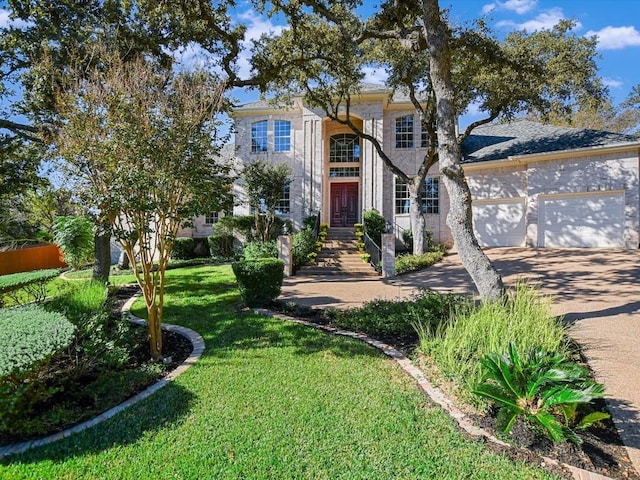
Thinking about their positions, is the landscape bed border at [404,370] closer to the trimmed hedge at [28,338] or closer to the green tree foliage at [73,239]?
the trimmed hedge at [28,338]

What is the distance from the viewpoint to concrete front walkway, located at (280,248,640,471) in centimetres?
395

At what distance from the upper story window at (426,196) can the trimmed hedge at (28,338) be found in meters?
16.4

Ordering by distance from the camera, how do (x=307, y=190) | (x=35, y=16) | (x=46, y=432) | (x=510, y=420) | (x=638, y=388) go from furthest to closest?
(x=307, y=190), (x=35, y=16), (x=638, y=388), (x=46, y=432), (x=510, y=420)

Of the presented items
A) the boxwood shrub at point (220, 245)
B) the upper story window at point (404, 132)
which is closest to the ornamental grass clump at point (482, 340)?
the boxwood shrub at point (220, 245)

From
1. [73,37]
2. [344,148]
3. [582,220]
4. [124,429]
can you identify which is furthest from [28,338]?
[344,148]

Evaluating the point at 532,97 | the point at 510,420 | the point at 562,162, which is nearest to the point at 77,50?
the point at 510,420

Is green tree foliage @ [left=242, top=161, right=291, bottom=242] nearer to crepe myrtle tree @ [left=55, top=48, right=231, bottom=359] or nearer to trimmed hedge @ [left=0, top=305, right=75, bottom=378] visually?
crepe myrtle tree @ [left=55, top=48, right=231, bottom=359]

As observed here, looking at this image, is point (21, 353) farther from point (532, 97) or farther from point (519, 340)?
point (532, 97)

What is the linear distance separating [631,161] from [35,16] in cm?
1909

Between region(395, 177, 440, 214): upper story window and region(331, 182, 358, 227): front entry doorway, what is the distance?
256 cm

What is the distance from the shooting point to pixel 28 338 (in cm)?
332

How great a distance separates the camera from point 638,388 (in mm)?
3809

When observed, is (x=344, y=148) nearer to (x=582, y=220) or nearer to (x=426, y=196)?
(x=426, y=196)

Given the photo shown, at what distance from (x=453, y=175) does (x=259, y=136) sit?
49.7 feet
